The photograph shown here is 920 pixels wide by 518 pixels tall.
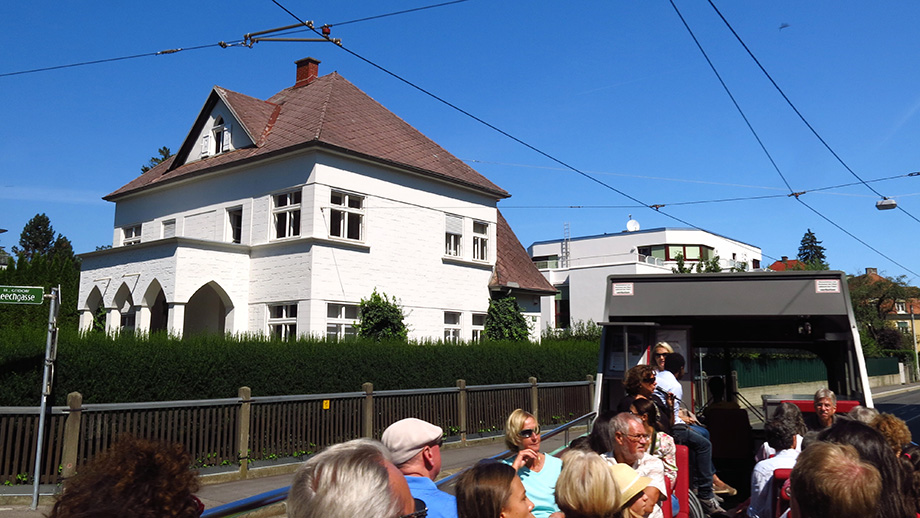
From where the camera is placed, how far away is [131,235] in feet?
93.0

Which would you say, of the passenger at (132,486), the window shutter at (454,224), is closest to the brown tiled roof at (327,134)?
the window shutter at (454,224)

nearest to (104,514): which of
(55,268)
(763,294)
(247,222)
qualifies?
(763,294)

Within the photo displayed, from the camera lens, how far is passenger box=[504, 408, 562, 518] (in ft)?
16.9

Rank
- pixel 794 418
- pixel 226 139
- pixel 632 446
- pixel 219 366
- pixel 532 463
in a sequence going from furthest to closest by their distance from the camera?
pixel 226 139 → pixel 219 366 → pixel 794 418 → pixel 532 463 → pixel 632 446

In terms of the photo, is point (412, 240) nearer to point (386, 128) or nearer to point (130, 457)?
point (386, 128)

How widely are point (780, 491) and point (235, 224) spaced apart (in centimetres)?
2171

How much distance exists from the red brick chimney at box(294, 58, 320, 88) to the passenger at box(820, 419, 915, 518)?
27.1m

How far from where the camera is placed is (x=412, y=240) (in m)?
24.5

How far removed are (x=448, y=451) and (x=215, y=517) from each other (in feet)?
47.2

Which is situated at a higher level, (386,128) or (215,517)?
(386,128)

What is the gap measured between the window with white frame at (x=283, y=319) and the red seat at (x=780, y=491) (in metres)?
17.2

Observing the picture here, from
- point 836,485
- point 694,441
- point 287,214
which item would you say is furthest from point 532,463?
point 287,214

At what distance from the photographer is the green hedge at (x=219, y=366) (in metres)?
12.1

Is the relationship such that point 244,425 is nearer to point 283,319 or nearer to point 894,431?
point 283,319
